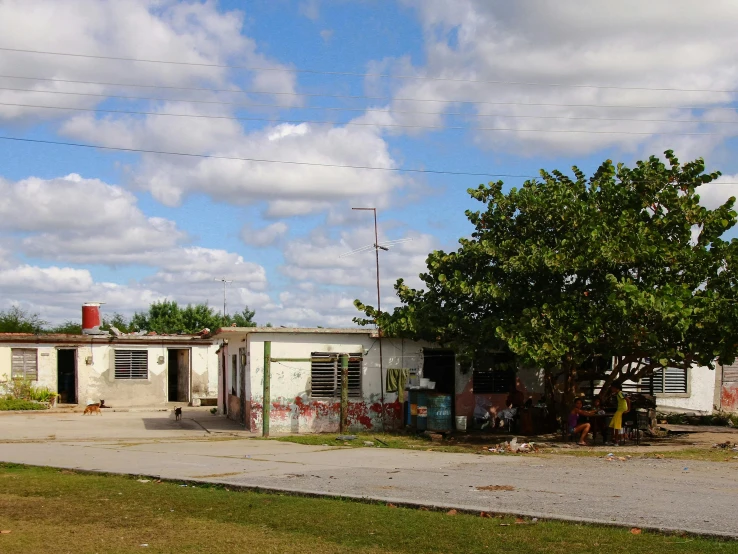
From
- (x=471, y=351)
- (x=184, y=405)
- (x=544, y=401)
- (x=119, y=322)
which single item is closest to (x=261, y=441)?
(x=471, y=351)

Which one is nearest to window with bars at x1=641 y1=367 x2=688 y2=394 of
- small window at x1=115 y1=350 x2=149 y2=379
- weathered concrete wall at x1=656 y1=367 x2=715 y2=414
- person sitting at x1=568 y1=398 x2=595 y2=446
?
weathered concrete wall at x1=656 y1=367 x2=715 y2=414

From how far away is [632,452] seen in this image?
19.1m

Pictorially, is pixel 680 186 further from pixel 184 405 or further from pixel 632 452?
pixel 184 405

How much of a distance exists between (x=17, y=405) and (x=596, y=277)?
22.9 metres

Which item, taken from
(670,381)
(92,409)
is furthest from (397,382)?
(92,409)

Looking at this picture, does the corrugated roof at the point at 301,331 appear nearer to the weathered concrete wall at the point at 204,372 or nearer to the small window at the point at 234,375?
the small window at the point at 234,375

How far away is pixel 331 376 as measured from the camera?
2380 centimetres

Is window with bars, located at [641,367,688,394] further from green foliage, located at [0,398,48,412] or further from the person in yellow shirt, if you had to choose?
green foliage, located at [0,398,48,412]

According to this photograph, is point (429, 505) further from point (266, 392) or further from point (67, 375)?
point (67, 375)

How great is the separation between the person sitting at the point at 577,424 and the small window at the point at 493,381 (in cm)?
380

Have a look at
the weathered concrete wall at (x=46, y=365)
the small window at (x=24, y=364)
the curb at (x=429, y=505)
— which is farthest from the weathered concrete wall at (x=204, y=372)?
the curb at (x=429, y=505)

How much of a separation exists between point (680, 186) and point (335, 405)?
10.3 metres

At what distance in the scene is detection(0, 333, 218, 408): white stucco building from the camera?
117ft

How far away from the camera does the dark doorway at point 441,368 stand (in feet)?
80.3
